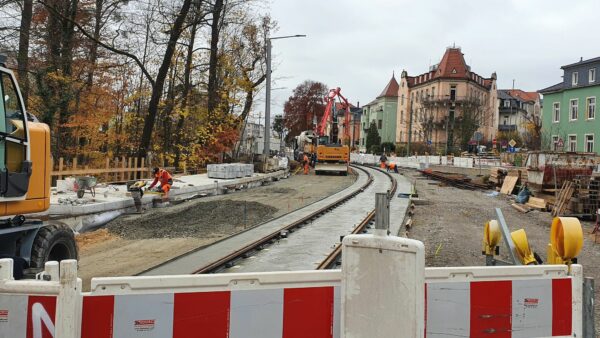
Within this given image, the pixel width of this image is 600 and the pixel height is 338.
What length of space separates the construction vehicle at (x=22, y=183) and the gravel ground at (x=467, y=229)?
20.4 ft

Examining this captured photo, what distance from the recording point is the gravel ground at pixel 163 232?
9.06m

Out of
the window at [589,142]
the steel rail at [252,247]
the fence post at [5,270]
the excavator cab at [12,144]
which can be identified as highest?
the window at [589,142]

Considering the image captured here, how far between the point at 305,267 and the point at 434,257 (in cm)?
270

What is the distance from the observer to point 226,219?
14.6 m

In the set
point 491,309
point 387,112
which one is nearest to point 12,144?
point 491,309

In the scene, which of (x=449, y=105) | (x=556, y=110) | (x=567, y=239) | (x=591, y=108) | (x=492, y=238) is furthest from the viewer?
(x=449, y=105)

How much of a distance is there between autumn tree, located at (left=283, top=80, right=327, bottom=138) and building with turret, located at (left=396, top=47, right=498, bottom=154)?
14764 mm

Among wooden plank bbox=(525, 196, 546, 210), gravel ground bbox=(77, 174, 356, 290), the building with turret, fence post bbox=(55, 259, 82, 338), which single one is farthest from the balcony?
fence post bbox=(55, 259, 82, 338)

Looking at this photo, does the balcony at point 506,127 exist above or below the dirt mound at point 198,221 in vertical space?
above

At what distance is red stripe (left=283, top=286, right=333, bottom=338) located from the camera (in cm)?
324

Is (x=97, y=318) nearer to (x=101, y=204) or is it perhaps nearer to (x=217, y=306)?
(x=217, y=306)

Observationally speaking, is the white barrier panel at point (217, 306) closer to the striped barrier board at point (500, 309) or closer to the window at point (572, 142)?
the striped barrier board at point (500, 309)

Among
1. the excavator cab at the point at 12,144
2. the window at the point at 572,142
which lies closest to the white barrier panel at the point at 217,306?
the excavator cab at the point at 12,144

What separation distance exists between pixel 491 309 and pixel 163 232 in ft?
32.8
